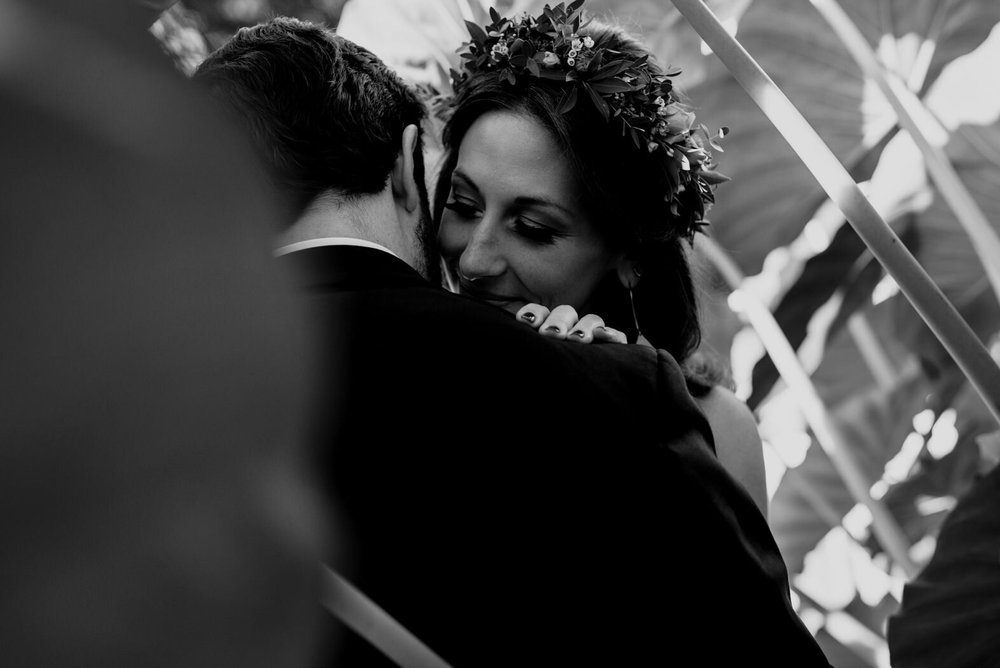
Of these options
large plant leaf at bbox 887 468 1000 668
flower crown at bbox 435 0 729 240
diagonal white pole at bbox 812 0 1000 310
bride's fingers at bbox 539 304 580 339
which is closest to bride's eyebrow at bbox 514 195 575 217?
flower crown at bbox 435 0 729 240

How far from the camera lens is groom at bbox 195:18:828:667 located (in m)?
0.91

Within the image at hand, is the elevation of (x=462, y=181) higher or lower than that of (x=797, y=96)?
higher

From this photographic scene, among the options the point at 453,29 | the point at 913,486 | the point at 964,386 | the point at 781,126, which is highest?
the point at 781,126

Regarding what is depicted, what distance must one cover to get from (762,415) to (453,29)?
5.66 feet

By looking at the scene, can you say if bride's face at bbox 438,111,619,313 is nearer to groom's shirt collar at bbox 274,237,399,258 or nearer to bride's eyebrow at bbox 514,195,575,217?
bride's eyebrow at bbox 514,195,575,217

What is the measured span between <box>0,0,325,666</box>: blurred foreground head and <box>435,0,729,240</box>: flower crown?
162cm

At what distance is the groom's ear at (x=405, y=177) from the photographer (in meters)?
1.31

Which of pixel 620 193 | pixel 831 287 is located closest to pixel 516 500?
pixel 620 193

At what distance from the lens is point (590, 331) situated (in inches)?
57.2

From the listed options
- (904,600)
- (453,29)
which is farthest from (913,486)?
(453,29)

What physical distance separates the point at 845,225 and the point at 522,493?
7.95ft

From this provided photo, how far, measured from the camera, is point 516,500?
927 millimetres

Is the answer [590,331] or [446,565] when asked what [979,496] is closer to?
[590,331]

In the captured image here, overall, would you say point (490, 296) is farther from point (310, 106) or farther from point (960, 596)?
point (960, 596)
